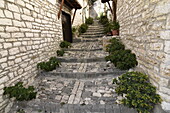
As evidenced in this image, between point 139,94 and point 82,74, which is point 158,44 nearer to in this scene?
point 139,94

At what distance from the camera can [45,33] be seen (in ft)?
12.9

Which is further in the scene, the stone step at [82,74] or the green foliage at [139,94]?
the stone step at [82,74]

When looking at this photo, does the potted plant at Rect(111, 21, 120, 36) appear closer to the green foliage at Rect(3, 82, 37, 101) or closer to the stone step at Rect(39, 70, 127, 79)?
the stone step at Rect(39, 70, 127, 79)

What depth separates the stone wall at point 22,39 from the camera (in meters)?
2.16

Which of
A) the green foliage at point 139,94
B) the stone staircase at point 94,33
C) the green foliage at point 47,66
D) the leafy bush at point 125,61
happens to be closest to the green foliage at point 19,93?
the green foliage at point 47,66

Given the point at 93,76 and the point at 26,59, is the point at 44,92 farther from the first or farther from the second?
the point at 93,76

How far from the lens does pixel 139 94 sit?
1873mm

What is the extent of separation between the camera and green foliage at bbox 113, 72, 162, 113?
5.87 ft

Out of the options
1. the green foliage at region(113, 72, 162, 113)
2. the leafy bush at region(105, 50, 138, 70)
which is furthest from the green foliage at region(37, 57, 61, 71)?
the green foliage at region(113, 72, 162, 113)

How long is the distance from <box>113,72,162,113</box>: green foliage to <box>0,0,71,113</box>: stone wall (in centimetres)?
279

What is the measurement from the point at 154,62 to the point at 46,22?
419cm

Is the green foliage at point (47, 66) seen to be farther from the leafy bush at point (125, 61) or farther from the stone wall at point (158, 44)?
the stone wall at point (158, 44)

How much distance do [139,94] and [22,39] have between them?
3.37 meters

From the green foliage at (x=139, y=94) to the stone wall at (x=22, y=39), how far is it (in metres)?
2.79
